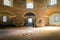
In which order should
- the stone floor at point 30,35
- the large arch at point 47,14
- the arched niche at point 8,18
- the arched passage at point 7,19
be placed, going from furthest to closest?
the arched passage at point 7,19 < the arched niche at point 8,18 < the large arch at point 47,14 < the stone floor at point 30,35

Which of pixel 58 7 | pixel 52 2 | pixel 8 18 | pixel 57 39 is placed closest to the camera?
pixel 57 39

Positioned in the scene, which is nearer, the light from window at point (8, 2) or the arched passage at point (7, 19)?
the light from window at point (8, 2)

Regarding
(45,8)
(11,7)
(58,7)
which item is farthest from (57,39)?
(11,7)

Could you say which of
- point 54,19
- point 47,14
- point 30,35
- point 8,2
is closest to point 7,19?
point 8,2

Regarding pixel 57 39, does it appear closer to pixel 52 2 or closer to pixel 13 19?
pixel 52 2

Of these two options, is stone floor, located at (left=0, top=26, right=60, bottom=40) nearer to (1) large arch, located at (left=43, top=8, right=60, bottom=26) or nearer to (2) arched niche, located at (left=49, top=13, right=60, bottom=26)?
(1) large arch, located at (left=43, top=8, right=60, bottom=26)

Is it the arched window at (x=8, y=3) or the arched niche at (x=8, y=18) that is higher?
the arched window at (x=8, y=3)

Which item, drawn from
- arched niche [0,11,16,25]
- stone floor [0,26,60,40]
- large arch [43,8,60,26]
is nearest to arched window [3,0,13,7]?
arched niche [0,11,16,25]

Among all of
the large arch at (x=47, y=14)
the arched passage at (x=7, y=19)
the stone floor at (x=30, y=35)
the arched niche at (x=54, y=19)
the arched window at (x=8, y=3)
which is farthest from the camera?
the arched passage at (x=7, y=19)

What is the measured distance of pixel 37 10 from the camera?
1962 centimetres

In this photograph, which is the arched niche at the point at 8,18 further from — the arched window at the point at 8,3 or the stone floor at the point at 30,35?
the stone floor at the point at 30,35

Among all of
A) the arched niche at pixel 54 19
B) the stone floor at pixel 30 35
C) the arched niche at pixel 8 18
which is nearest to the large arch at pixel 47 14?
the arched niche at pixel 54 19

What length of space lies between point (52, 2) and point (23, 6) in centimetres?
506

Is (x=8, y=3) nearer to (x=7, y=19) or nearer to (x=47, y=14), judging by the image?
(x=7, y=19)
